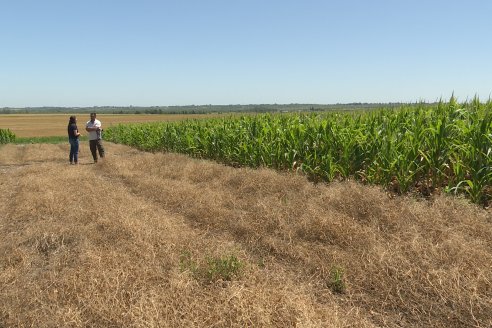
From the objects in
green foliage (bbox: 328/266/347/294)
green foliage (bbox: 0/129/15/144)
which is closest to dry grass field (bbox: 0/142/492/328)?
green foliage (bbox: 328/266/347/294)

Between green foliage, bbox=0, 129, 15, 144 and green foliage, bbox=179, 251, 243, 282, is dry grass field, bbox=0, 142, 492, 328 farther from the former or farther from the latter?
green foliage, bbox=0, 129, 15, 144

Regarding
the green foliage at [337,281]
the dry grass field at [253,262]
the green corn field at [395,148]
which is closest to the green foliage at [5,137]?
the green corn field at [395,148]

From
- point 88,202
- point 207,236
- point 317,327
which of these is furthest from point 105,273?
point 88,202

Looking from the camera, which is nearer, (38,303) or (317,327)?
(317,327)

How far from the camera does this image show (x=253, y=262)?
372 cm

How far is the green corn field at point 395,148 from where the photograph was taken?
4816 mm

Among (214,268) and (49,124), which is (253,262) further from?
(49,124)

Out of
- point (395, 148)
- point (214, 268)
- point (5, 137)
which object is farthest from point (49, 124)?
point (214, 268)

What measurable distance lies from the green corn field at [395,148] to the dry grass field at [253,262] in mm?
797

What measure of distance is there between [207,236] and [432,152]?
3725mm

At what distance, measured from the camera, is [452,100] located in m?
6.70

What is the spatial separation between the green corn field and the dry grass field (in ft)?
2.62

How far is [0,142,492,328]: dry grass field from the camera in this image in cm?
Result: 264

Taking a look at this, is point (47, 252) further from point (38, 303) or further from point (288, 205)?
point (288, 205)
